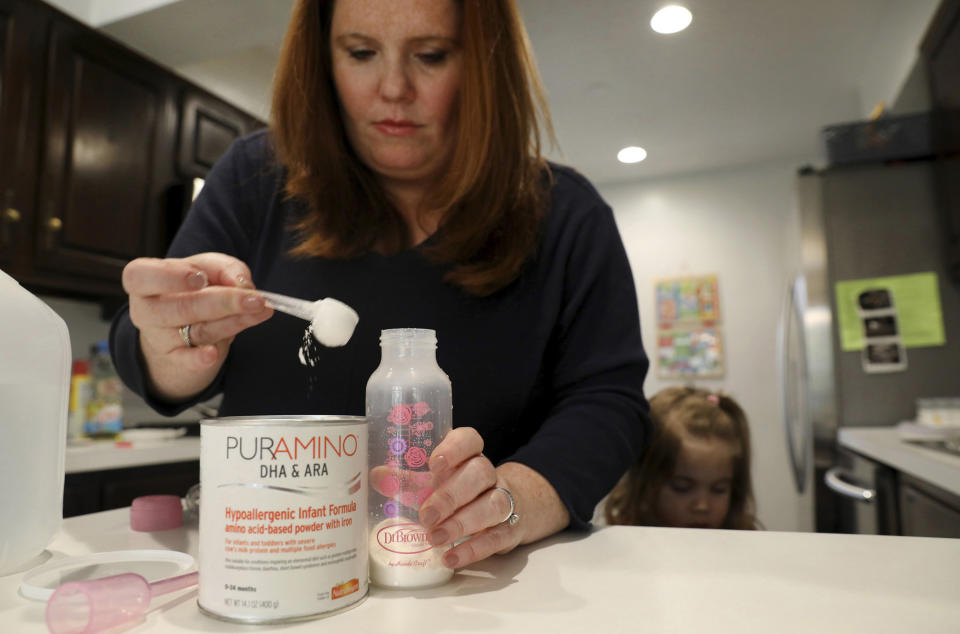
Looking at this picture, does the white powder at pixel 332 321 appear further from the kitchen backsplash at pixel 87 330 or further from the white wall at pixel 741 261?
the white wall at pixel 741 261

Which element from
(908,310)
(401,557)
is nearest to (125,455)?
(401,557)

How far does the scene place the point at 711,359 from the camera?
12.6 ft

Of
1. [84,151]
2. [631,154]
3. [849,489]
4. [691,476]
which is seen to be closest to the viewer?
[691,476]

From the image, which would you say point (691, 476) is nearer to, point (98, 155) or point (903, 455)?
point (903, 455)

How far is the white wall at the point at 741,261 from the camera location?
3.71 m

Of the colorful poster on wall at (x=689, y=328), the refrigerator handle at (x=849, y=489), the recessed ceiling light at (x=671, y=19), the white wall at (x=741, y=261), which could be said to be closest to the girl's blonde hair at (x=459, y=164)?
the refrigerator handle at (x=849, y=489)

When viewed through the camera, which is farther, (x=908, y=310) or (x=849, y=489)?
(x=908, y=310)

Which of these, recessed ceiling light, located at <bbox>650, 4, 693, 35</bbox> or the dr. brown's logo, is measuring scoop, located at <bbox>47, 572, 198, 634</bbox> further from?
recessed ceiling light, located at <bbox>650, 4, 693, 35</bbox>

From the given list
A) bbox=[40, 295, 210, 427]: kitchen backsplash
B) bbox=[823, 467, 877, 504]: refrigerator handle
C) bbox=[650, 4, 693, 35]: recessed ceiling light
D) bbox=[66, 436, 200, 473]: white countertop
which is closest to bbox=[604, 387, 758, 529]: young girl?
bbox=[823, 467, 877, 504]: refrigerator handle

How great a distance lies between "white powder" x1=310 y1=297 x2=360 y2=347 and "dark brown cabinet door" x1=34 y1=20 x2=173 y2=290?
175cm

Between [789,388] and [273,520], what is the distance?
2.56 m

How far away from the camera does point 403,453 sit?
426 millimetres

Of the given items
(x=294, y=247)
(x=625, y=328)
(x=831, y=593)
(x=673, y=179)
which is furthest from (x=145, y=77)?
(x=673, y=179)

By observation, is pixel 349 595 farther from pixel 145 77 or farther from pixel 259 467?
pixel 145 77
